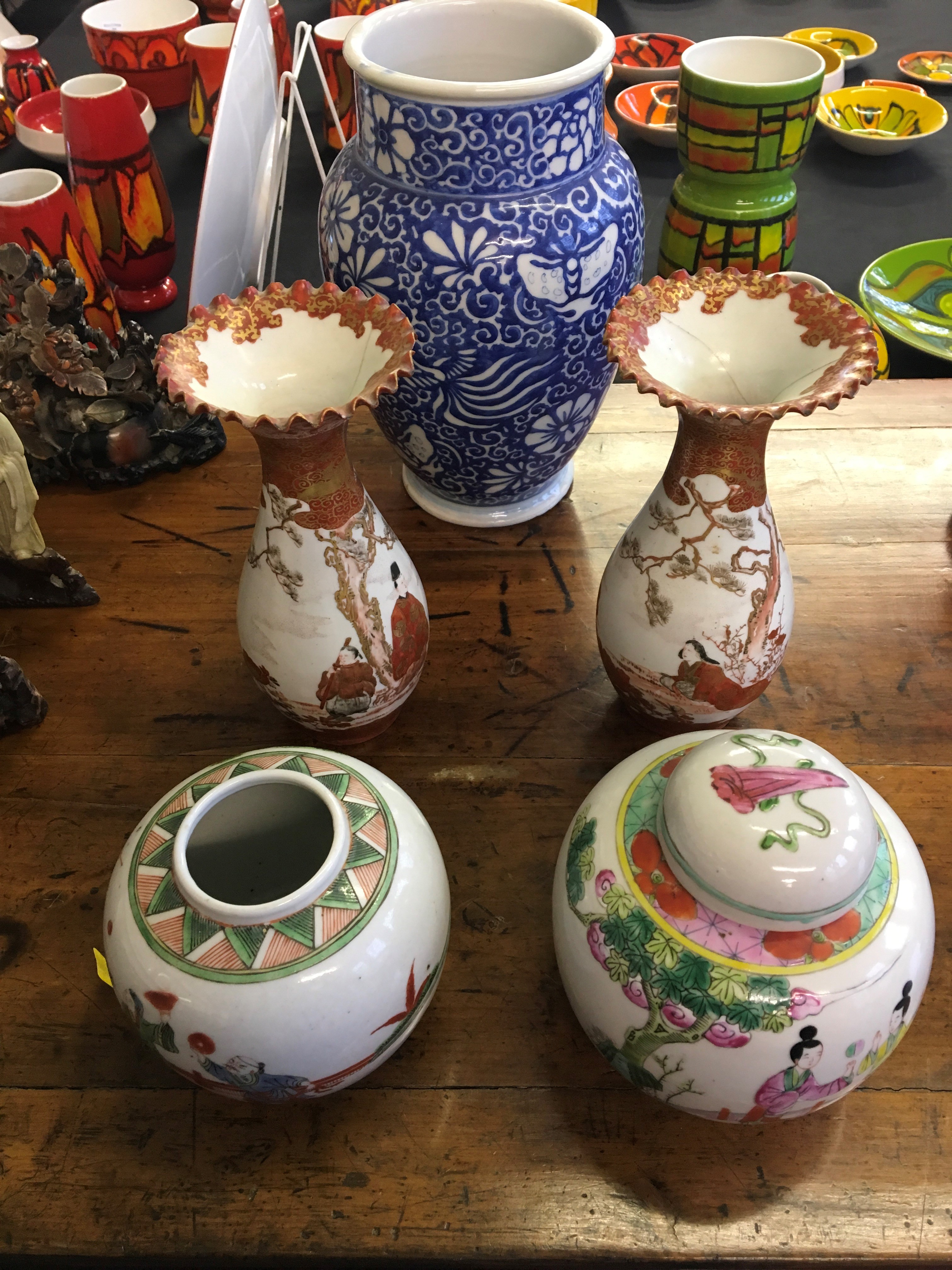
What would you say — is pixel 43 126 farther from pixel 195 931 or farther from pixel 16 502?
pixel 195 931

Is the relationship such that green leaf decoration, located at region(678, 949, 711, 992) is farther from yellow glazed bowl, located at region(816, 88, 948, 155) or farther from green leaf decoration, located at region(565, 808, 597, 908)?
yellow glazed bowl, located at region(816, 88, 948, 155)

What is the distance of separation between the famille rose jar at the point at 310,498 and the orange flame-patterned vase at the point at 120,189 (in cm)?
50

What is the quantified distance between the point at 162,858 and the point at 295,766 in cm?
7

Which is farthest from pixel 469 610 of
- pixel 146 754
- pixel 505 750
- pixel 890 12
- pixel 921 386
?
pixel 890 12

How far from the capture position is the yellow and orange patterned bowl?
1.28 meters

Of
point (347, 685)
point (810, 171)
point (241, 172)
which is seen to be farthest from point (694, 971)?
point (810, 171)

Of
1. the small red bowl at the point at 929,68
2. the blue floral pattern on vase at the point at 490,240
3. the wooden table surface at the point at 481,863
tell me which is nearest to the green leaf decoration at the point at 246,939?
the wooden table surface at the point at 481,863

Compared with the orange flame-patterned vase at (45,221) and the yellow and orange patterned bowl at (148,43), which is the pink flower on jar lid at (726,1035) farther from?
the yellow and orange patterned bowl at (148,43)

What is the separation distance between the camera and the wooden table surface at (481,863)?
43 centimetres

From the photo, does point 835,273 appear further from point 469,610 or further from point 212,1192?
point 212,1192

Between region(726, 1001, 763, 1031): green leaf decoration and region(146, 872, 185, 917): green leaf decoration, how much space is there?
0.74 feet

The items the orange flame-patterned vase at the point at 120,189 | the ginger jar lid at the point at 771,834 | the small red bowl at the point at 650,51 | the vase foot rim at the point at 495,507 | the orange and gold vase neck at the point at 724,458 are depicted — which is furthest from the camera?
the small red bowl at the point at 650,51

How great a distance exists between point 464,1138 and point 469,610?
354 mm

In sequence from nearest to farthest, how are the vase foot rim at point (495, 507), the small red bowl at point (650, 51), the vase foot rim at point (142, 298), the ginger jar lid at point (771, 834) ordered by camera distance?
the ginger jar lid at point (771, 834) < the vase foot rim at point (495, 507) < the vase foot rim at point (142, 298) < the small red bowl at point (650, 51)
